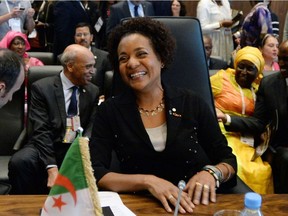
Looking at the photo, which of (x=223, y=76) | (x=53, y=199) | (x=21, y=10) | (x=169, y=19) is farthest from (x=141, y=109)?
(x=21, y=10)

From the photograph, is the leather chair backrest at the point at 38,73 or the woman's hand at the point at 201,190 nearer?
the woman's hand at the point at 201,190

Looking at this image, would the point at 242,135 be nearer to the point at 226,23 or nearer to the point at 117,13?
the point at 117,13

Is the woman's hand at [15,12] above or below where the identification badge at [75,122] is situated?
above

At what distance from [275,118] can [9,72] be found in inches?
56.5

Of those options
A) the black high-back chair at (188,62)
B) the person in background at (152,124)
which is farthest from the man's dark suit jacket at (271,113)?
the person in background at (152,124)

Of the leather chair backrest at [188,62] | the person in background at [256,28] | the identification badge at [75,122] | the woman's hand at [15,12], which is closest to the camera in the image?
the leather chair backrest at [188,62]

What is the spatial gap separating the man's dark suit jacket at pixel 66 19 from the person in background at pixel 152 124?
2.86 meters

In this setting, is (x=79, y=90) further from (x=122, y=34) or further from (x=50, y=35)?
(x=50, y=35)

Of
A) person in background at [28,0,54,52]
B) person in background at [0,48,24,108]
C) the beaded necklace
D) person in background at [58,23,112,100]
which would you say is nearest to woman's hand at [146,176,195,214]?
the beaded necklace

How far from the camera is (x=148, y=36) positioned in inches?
62.4

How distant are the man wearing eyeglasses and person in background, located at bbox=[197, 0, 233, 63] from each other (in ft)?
7.14

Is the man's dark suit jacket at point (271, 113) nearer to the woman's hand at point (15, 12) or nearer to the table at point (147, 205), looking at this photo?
the table at point (147, 205)

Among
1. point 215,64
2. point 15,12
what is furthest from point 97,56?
point 215,64

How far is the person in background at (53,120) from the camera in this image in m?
2.27
